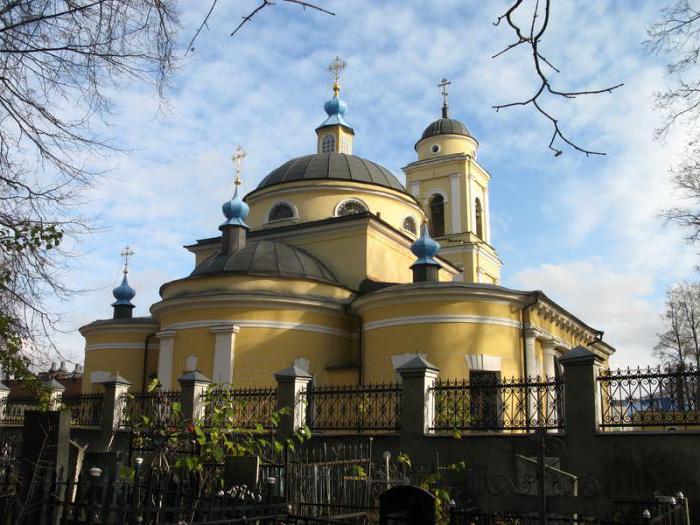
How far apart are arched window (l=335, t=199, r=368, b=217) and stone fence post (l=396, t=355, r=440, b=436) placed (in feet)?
34.6

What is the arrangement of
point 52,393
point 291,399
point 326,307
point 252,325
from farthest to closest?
point 326,307 → point 252,325 → point 291,399 → point 52,393

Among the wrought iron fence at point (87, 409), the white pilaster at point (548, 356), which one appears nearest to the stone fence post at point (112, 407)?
the wrought iron fence at point (87, 409)

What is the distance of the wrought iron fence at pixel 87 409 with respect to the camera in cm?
1484

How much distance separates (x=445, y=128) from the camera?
95.8 ft

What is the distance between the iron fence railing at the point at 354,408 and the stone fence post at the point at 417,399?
0.29 metres

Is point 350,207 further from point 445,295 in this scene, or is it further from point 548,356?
point 548,356

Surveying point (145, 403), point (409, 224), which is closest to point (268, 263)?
point (145, 403)

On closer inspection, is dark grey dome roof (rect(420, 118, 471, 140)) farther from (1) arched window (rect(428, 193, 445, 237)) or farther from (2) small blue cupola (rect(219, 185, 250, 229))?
(2) small blue cupola (rect(219, 185, 250, 229))

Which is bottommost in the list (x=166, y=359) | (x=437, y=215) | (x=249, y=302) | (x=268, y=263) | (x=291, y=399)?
(x=291, y=399)

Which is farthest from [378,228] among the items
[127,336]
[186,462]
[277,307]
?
[186,462]

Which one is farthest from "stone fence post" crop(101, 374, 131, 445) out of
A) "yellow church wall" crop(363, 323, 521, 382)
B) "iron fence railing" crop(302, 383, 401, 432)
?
"yellow church wall" crop(363, 323, 521, 382)

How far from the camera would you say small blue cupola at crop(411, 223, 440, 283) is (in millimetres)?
17984

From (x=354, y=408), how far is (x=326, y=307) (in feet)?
14.8

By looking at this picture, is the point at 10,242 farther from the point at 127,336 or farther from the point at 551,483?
the point at 127,336
